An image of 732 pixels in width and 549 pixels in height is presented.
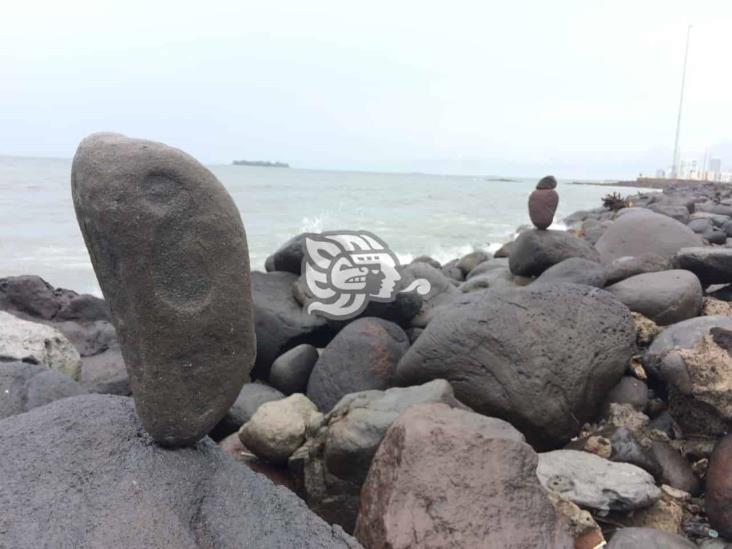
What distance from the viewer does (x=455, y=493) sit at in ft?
8.30

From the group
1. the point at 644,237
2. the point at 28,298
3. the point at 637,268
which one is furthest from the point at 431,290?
the point at 28,298

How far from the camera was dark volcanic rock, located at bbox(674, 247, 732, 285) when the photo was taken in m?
5.01

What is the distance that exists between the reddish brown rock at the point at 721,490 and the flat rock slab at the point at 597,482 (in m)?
0.26

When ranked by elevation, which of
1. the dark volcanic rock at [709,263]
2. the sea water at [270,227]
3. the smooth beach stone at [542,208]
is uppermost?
the smooth beach stone at [542,208]

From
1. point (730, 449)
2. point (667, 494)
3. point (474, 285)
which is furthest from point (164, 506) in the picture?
point (474, 285)

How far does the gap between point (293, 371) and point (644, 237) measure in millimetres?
4949

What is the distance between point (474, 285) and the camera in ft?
24.2

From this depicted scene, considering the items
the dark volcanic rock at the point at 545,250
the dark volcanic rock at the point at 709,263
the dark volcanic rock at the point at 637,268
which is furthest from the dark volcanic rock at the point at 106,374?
the dark volcanic rock at the point at 709,263

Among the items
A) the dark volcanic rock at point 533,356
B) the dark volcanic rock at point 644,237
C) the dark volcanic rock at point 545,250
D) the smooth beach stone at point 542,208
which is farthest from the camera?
the dark volcanic rock at point 644,237

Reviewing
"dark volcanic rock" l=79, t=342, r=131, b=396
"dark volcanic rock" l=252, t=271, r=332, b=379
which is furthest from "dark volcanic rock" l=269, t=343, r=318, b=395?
"dark volcanic rock" l=79, t=342, r=131, b=396

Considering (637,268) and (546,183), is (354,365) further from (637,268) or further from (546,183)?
(546,183)

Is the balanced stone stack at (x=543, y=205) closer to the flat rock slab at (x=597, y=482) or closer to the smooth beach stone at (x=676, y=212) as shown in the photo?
the flat rock slab at (x=597, y=482)

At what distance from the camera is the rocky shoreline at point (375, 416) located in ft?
A: 6.79

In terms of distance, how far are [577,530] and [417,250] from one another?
12430mm
